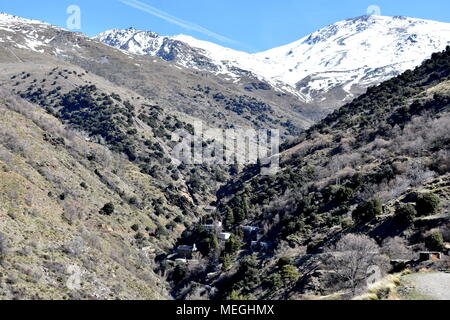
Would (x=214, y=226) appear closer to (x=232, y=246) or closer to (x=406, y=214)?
(x=232, y=246)

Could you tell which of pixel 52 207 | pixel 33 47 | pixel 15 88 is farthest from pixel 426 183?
pixel 33 47

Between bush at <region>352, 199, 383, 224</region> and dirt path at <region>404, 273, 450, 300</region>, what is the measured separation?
41.4ft

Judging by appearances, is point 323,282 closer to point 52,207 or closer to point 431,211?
point 431,211

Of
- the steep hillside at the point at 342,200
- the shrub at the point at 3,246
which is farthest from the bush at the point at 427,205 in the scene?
the shrub at the point at 3,246

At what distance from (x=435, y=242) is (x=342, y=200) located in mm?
16804

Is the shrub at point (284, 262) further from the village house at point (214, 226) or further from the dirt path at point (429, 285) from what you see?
the village house at point (214, 226)

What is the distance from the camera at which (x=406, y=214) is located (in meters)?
25.5

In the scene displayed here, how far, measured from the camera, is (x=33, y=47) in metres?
162

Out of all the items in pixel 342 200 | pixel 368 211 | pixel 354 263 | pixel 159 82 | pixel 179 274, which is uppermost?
pixel 159 82

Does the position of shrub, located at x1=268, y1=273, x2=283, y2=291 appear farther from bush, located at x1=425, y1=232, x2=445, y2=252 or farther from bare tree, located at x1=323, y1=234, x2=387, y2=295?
bush, located at x1=425, y1=232, x2=445, y2=252

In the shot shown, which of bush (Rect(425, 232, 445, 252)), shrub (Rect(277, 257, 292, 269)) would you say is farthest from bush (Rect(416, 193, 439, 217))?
shrub (Rect(277, 257, 292, 269))

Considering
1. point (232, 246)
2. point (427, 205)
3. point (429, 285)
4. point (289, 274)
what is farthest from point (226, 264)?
point (429, 285)
